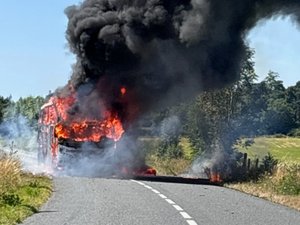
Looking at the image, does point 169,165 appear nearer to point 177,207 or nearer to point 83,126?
point 83,126

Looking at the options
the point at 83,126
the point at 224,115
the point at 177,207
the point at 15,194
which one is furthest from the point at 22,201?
the point at 224,115

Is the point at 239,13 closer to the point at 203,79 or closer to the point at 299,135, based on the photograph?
the point at 203,79

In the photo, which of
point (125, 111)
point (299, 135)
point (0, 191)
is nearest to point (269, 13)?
point (125, 111)

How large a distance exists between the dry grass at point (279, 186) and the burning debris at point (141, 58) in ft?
23.9

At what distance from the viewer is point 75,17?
111ft

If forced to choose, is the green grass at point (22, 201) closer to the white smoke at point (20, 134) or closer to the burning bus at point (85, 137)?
the burning bus at point (85, 137)

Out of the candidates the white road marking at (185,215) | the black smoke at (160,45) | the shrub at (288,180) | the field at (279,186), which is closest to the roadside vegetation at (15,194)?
the white road marking at (185,215)

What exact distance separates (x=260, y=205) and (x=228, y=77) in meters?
14.3

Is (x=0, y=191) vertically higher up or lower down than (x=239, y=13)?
lower down

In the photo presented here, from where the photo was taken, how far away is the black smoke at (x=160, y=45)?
29656 mm

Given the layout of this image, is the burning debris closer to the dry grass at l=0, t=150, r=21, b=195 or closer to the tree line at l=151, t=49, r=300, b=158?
the tree line at l=151, t=49, r=300, b=158

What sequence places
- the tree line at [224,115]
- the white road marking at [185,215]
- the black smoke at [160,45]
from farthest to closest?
the tree line at [224,115] < the black smoke at [160,45] < the white road marking at [185,215]

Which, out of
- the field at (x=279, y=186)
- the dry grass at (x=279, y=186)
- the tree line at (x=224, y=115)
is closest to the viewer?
the field at (x=279, y=186)

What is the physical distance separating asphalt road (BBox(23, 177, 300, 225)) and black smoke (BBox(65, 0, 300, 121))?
993 centimetres
